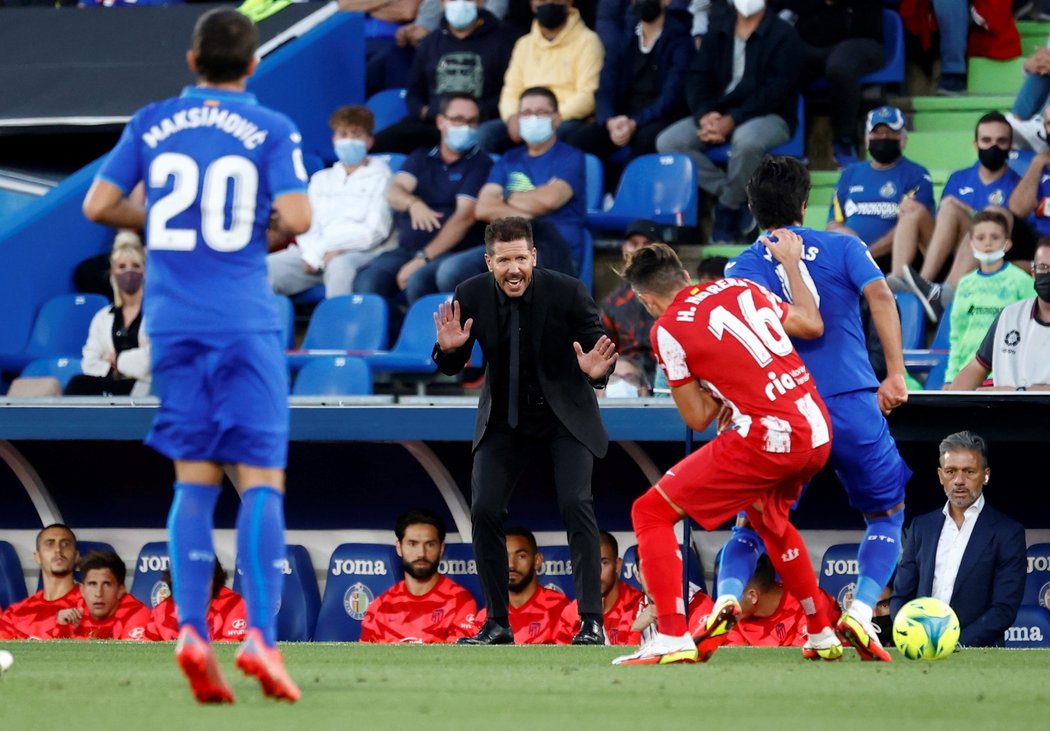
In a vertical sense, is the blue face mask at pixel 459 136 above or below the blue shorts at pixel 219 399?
above

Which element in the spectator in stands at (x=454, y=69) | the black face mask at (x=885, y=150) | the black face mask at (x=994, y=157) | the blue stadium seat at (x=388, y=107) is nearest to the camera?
the black face mask at (x=994, y=157)

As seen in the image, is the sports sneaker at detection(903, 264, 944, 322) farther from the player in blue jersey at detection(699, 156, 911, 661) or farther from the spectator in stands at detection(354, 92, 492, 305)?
the player in blue jersey at detection(699, 156, 911, 661)

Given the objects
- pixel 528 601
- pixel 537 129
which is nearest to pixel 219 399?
pixel 528 601

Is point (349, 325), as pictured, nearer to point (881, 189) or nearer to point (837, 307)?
point (881, 189)

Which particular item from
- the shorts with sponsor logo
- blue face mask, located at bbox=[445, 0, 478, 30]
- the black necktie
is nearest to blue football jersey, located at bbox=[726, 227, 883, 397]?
the shorts with sponsor logo

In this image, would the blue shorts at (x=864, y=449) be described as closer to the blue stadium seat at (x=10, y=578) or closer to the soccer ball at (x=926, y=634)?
the soccer ball at (x=926, y=634)

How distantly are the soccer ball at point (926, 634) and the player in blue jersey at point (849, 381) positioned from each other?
32cm

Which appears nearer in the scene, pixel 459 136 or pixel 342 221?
pixel 459 136

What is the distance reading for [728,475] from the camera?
17.6 ft

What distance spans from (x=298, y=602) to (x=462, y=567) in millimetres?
860

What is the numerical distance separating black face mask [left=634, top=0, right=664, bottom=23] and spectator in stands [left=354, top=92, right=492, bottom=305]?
1263 mm

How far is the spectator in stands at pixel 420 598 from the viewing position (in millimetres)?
8391

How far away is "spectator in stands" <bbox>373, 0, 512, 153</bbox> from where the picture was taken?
1178 cm

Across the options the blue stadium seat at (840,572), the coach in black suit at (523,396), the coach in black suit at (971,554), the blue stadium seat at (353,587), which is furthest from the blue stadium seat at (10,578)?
the coach in black suit at (971,554)
